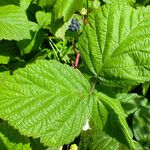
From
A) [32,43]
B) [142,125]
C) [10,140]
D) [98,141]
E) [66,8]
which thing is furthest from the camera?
[142,125]

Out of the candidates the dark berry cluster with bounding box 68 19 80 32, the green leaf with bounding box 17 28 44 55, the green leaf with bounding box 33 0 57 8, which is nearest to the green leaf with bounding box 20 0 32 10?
the green leaf with bounding box 33 0 57 8

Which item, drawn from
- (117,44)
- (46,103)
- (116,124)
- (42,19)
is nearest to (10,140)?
(46,103)

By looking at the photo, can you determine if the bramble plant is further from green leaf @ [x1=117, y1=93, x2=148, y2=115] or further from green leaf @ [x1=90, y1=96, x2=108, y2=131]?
green leaf @ [x1=117, y1=93, x2=148, y2=115]

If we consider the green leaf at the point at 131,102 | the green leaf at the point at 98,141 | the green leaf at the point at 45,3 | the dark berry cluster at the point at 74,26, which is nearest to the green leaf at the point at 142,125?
the green leaf at the point at 131,102

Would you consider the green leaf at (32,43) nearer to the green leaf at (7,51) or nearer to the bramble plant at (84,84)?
the green leaf at (7,51)

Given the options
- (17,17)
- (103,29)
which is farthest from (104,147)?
(17,17)

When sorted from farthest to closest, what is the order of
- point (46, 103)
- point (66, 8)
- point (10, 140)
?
point (66, 8) → point (10, 140) → point (46, 103)

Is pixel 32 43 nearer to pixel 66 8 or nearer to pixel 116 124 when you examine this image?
pixel 66 8
